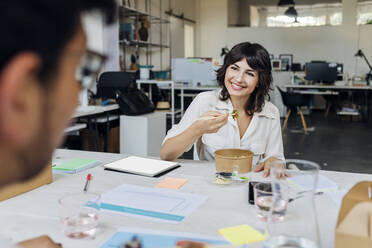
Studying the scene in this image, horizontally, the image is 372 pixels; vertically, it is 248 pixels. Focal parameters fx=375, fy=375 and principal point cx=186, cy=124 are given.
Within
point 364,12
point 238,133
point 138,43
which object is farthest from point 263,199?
point 364,12

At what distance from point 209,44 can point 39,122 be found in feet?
34.6

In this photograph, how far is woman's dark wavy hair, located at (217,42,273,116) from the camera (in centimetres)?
189

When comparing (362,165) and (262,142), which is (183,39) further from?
(262,142)

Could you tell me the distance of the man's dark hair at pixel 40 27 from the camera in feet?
0.85

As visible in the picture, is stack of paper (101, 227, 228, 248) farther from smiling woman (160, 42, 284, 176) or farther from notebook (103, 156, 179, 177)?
smiling woman (160, 42, 284, 176)

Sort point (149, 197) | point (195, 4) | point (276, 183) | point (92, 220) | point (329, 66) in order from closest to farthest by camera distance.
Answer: point (276, 183)
point (92, 220)
point (149, 197)
point (329, 66)
point (195, 4)

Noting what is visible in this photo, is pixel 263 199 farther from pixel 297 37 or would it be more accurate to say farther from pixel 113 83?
pixel 297 37

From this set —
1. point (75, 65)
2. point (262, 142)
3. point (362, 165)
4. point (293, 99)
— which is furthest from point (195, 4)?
point (75, 65)

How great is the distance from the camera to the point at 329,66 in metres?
7.61

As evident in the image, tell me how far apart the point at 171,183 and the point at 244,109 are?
31.5 inches

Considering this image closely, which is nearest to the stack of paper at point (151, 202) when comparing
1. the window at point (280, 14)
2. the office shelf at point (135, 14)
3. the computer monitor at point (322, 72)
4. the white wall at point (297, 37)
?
the office shelf at point (135, 14)

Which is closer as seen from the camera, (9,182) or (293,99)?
(9,182)

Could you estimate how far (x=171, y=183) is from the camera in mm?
1336

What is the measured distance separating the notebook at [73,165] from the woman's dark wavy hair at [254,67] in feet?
2.54
